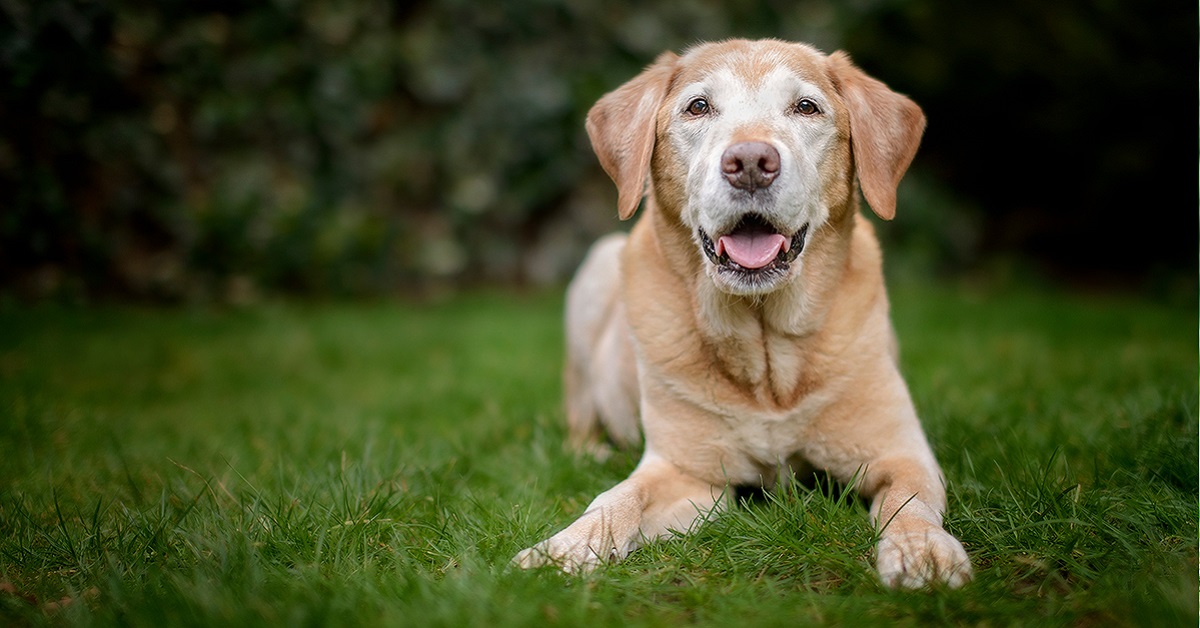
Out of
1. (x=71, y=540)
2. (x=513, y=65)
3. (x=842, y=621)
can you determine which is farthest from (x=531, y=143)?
(x=842, y=621)

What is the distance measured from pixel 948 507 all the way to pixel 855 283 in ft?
2.60

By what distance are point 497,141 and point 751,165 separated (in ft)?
17.6

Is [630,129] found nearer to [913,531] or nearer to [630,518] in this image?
[630,518]

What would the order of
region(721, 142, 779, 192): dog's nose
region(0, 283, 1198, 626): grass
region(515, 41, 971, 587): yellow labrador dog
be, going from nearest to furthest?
region(0, 283, 1198, 626): grass < region(721, 142, 779, 192): dog's nose < region(515, 41, 971, 587): yellow labrador dog

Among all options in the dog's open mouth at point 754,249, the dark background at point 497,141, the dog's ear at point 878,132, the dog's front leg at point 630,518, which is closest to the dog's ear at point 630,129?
the dog's open mouth at point 754,249

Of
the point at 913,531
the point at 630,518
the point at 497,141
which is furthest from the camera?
the point at 497,141

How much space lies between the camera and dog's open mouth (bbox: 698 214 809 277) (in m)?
2.65

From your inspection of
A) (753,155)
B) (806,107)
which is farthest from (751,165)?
(806,107)

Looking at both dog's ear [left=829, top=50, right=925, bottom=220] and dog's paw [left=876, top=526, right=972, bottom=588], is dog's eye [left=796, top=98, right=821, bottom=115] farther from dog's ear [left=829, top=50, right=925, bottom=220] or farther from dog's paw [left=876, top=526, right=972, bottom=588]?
dog's paw [left=876, top=526, right=972, bottom=588]

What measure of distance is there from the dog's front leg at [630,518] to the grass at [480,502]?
0.27ft

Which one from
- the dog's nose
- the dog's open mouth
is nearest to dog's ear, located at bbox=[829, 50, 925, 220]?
the dog's open mouth

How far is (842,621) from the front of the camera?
194cm

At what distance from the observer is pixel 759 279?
2.65 m

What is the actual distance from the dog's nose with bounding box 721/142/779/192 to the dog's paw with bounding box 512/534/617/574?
3.58 ft
